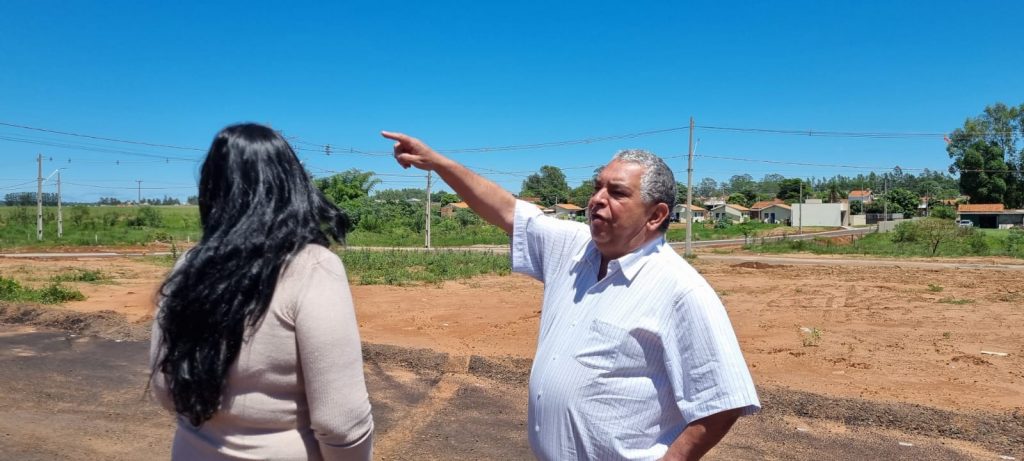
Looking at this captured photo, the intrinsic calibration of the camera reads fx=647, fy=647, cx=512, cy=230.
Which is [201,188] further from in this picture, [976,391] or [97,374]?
[976,391]

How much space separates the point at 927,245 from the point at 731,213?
54.6 metres

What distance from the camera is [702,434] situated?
1765mm

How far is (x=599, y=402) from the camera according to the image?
6.12 feet

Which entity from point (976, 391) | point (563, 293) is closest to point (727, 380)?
point (563, 293)

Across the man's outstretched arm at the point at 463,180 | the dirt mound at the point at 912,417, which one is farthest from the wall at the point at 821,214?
the man's outstretched arm at the point at 463,180

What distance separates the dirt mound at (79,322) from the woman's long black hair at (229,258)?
7.80 m

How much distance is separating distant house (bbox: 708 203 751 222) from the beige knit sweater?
86056 millimetres

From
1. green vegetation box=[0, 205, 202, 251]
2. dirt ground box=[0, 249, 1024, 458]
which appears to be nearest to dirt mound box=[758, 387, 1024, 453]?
dirt ground box=[0, 249, 1024, 458]

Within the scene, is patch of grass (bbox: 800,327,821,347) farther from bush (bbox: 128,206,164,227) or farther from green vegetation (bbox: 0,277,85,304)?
bush (bbox: 128,206,164,227)

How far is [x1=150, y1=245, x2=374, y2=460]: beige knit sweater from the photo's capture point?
1390mm

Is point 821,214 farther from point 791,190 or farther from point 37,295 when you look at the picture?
point 37,295

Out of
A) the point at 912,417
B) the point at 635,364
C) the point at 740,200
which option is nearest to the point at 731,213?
the point at 740,200

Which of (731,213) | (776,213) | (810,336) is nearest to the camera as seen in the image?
(810,336)

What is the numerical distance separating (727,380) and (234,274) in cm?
125
